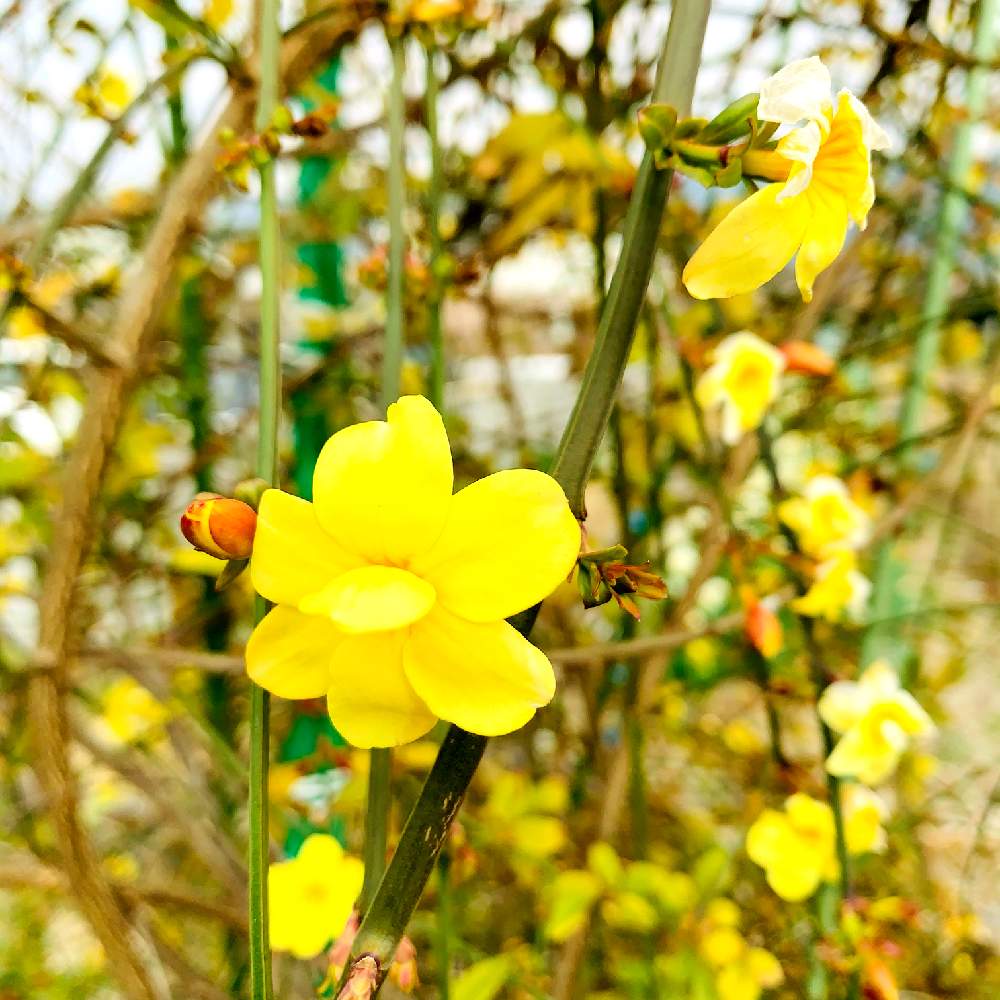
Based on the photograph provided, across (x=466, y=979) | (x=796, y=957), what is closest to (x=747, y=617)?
(x=466, y=979)

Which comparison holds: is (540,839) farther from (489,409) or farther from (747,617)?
(489,409)

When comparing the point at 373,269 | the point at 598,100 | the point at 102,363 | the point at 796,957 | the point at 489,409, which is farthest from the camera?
the point at 489,409

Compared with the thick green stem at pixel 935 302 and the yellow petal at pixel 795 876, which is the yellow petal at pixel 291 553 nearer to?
the yellow petal at pixel 795 876

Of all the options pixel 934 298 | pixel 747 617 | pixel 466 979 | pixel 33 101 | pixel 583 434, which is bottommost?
pixel 466 979

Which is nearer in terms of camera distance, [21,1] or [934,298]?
[21,1]

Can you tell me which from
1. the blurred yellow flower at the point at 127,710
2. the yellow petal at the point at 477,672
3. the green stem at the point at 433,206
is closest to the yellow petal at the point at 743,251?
the yellow petal at the point at 477,672

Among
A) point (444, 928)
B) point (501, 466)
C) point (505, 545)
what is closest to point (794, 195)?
point (505, 545)

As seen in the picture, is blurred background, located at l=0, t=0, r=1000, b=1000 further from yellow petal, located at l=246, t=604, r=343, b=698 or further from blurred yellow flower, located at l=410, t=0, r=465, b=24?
yellow petal, located at l=246, t=604, r=343, b=698

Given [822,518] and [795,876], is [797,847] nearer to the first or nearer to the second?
[795,876]
